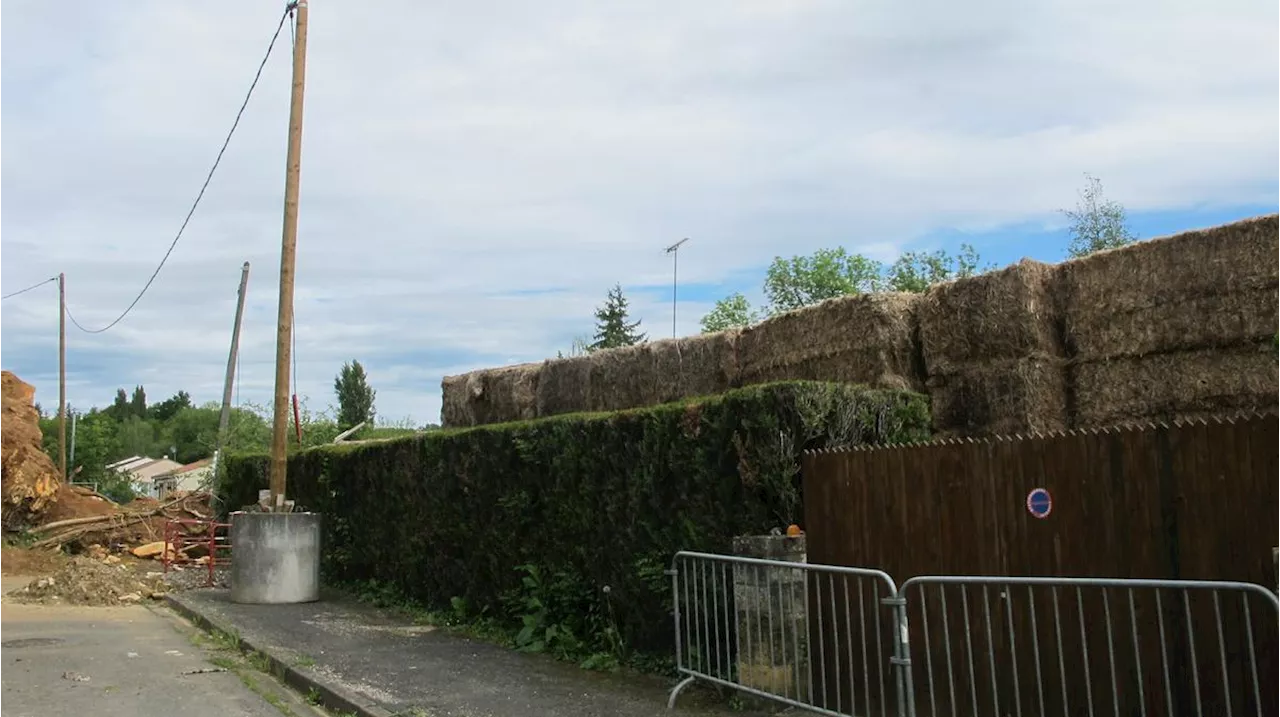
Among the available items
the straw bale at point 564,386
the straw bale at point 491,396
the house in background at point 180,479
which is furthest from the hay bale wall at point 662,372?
the house in background at point 180,479

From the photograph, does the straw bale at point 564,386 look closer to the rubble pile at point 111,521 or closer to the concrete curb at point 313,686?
the concrete curb at point 313,686

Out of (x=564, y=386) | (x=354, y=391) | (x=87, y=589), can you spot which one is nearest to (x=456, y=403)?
(x=564, y=386)

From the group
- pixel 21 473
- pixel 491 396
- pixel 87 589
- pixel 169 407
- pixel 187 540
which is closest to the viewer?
Answer: pixel 491 396

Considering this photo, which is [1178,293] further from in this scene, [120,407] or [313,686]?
[120,407]

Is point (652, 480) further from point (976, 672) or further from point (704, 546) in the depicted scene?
point (976, 672)

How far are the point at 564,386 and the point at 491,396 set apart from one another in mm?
1832

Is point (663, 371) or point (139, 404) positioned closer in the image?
point (663, 371)

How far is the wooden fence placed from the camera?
517cm

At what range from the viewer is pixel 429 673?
909 cm

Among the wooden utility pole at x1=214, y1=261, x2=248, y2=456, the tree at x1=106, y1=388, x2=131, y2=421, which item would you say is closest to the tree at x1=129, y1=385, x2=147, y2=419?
the tree at x1=106, y1=388, x2=131, y2=421

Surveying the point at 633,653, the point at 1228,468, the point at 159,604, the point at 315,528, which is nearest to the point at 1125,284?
the point at 1228,468

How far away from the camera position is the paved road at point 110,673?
8.07 meters

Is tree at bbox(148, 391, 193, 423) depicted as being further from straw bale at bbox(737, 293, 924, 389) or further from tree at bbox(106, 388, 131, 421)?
straw bale at bbox(737, 293, 924, 389)

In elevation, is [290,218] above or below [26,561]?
above
